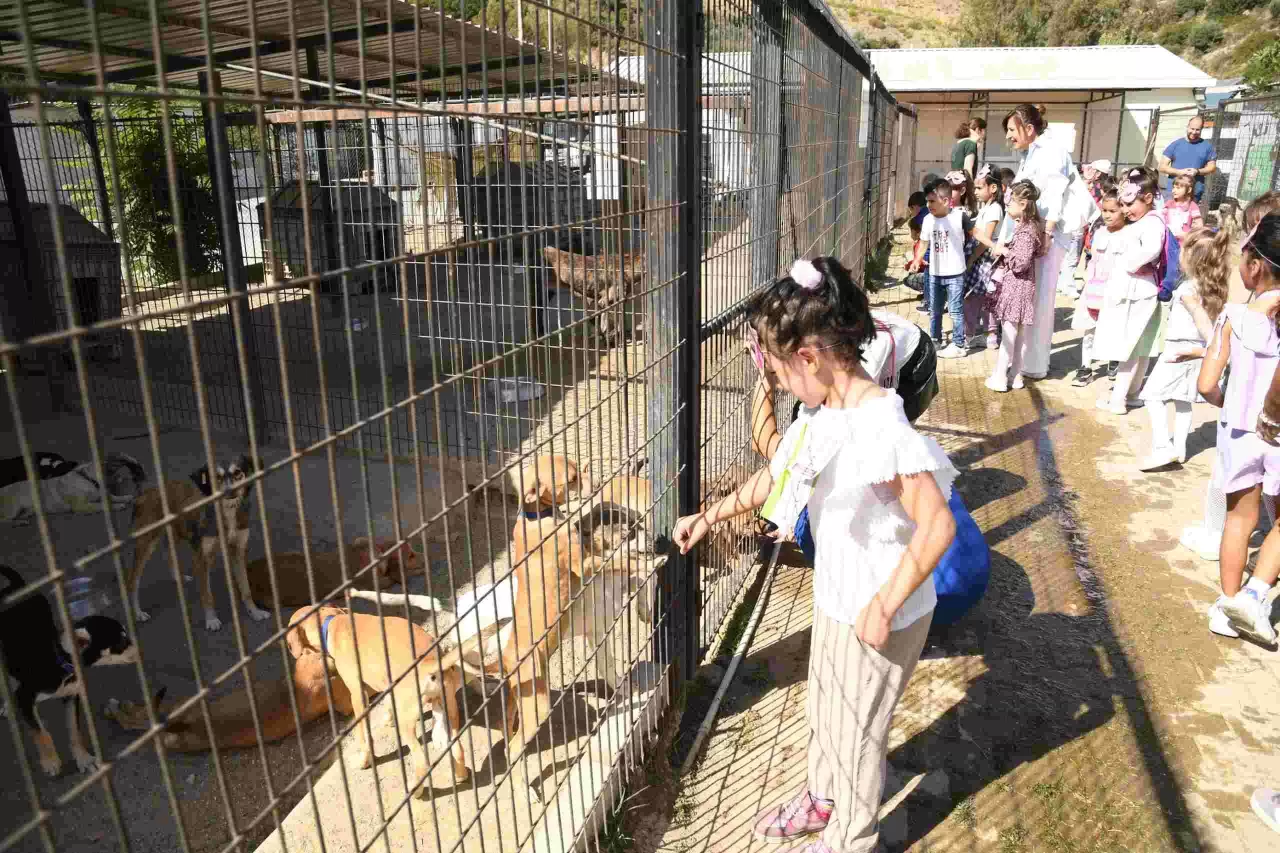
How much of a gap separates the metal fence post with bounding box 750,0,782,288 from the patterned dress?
3954mm

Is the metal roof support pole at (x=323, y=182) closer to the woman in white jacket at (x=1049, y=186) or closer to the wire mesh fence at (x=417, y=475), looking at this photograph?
the wire mesh fence at (x=417, y=475)

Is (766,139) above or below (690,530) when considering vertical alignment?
above

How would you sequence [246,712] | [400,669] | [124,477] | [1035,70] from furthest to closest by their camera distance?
[1035,70], [124,477], [246,712], [400,669]

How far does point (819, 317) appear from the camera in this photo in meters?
2.32

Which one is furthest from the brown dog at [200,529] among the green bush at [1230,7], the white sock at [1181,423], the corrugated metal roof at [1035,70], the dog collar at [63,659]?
the green bush at [1230,7]

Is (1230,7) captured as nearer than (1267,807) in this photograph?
No

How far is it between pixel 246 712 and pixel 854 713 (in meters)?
2.35

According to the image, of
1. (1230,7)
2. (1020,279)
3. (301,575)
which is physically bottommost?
(301,575)

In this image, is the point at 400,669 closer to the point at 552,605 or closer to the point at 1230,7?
the point at 552,605

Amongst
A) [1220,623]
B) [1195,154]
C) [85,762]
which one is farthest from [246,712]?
[1195,154]

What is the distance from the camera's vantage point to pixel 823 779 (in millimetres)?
2848

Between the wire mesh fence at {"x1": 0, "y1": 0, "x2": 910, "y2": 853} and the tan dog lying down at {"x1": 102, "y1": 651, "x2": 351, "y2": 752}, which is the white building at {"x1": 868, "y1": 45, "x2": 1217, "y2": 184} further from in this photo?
the tan dog lying down at {"x1": 102, "y1": 651, "x2": 351, "y2": 752}

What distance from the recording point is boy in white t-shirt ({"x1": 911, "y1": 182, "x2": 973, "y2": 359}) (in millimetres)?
8484

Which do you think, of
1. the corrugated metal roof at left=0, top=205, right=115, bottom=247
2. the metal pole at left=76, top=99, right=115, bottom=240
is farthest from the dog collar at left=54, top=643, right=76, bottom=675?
the corrugated metal roof at left=0, top=205, right=115, bottom=247
